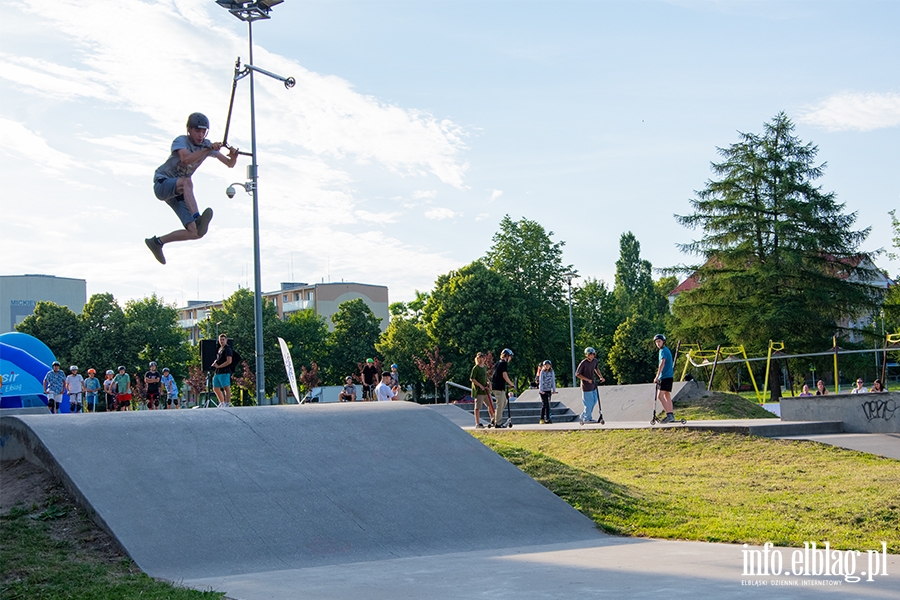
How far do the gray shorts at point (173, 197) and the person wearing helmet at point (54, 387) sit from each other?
1228 cm

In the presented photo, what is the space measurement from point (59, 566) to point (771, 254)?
44024 mm

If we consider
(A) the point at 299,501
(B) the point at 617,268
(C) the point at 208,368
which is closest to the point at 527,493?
(A) the point at 299,501

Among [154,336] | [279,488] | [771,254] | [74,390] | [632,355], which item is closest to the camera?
[279,488]

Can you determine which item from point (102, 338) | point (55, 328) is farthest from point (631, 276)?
point (55, 328)

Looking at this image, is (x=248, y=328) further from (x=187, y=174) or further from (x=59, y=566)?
(x=59, y=566)

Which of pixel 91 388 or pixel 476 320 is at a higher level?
pixel 476 320

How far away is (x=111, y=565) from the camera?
22.9 feet

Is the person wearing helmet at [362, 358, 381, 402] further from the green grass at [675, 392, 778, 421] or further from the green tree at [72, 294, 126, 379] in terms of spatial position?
the green tree at [72, 294, 126, 379]

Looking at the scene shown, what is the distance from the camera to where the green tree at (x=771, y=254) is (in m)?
44.0

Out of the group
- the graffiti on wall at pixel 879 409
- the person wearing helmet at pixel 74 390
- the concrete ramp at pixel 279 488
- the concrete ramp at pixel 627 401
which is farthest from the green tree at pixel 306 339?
Answer: the concrete ramp at pixel 279 488

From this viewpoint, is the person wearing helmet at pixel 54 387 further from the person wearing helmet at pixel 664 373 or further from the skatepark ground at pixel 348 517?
the person wearing helmet at pixel 664 373

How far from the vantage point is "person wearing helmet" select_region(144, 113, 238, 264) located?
A: 9836 millimetres

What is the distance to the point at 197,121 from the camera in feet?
32.8

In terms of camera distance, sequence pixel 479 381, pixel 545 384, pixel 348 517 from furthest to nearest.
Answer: pixel 545 384 → pixel 479 381 → pixel 348 517
